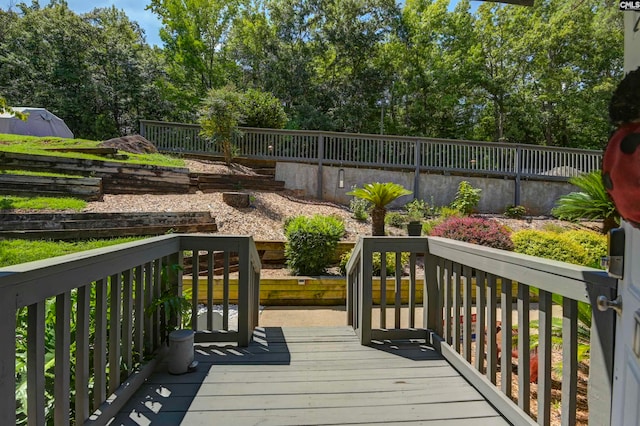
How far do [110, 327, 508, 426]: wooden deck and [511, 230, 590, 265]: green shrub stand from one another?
3.75 metres

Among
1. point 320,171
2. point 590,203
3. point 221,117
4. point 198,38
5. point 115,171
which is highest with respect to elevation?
point 198,38

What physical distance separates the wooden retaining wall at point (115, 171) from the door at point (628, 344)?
7.83 meters

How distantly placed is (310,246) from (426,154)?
5.60m

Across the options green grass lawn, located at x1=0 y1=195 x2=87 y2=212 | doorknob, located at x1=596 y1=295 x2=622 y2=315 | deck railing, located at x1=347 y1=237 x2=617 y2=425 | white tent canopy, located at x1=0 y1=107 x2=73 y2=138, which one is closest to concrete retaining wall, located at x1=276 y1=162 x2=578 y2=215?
green grass lawn, located at x1=0 y1=195 x2=87 y2=212

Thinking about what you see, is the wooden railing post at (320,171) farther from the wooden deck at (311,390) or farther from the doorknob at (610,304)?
the doorknob at (610,304)

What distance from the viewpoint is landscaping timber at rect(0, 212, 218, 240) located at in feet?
15.4

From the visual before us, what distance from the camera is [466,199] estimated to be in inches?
332

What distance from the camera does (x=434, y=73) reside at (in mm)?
16000

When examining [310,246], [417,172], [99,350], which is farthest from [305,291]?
[417,172]

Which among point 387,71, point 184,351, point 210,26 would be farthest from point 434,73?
point 184,351

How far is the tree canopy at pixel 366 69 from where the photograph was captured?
14094 millimetres

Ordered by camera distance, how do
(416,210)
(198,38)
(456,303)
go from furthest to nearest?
1. (198,38)
2. (416,210)
3. (456,303)

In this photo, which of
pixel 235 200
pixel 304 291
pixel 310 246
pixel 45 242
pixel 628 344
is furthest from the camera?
pixel 235 200

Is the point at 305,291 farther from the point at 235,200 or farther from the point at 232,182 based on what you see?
the point at 232,182
